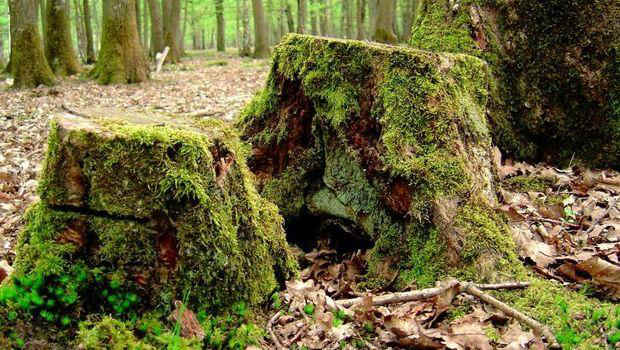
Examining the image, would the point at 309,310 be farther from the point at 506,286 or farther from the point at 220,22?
the point at 220,22

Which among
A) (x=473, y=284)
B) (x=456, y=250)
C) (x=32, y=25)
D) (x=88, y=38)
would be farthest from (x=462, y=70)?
(x=88, y=38)

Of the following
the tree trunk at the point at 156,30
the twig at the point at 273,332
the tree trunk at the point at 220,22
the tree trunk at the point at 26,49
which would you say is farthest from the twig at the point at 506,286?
the tree trunk at the point at 220,22

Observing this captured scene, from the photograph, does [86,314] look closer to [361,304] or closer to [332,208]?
[361,304]

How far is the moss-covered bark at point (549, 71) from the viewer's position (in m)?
5.49

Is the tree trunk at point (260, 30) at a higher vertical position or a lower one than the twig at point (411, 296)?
higher

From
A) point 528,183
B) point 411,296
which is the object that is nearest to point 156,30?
point 528,183

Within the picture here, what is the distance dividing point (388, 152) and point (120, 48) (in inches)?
416

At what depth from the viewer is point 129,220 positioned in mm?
2391

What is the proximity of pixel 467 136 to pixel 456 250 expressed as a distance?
3.02 feet

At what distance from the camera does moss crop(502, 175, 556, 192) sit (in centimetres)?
486

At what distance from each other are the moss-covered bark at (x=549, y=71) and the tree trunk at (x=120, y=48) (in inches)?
348

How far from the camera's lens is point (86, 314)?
7.63 feet

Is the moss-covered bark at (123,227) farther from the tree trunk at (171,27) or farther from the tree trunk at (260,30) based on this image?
the tree trunk at (171,27)

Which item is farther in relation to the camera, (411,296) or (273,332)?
(411,296)
